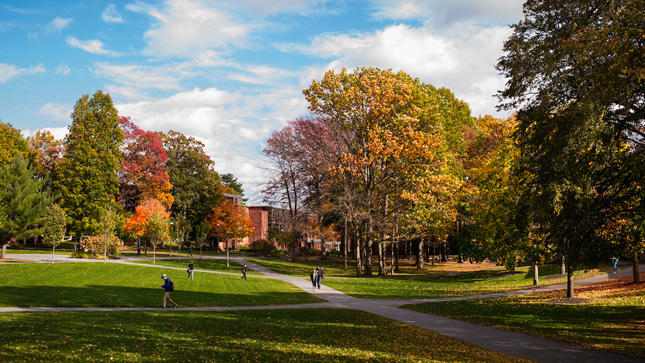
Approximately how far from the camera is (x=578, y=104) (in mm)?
13500

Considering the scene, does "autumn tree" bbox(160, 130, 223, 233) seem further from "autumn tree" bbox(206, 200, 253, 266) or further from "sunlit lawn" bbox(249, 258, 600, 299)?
"sunlit lawn" bbox(249, 258, 600, 299)

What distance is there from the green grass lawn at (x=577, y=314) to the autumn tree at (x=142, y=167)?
50.1 metres

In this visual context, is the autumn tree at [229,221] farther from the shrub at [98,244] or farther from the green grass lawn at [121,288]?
the green grass lawn at [121,288]

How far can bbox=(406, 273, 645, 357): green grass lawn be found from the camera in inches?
577

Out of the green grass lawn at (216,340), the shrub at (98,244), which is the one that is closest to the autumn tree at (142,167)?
the shrub at (98,244)

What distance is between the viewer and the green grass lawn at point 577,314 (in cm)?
1466

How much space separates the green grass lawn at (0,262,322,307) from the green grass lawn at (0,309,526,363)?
4.63 m

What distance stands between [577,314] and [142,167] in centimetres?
5822

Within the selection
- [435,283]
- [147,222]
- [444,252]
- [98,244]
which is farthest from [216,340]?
[444,252]

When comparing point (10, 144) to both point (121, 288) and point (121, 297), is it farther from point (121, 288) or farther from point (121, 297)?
point (121, 297)

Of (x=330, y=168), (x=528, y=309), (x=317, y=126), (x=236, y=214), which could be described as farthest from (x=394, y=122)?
(x=236, y=214)

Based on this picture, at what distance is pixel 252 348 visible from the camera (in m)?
12.3

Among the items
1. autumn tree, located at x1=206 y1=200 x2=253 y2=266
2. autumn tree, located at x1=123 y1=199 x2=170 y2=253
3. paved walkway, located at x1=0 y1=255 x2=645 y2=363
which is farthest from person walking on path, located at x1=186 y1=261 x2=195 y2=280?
autumn tree, located at x1=206 y1=200 x2=253 y2=266

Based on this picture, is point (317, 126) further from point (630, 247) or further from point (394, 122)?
point (630, 247)
